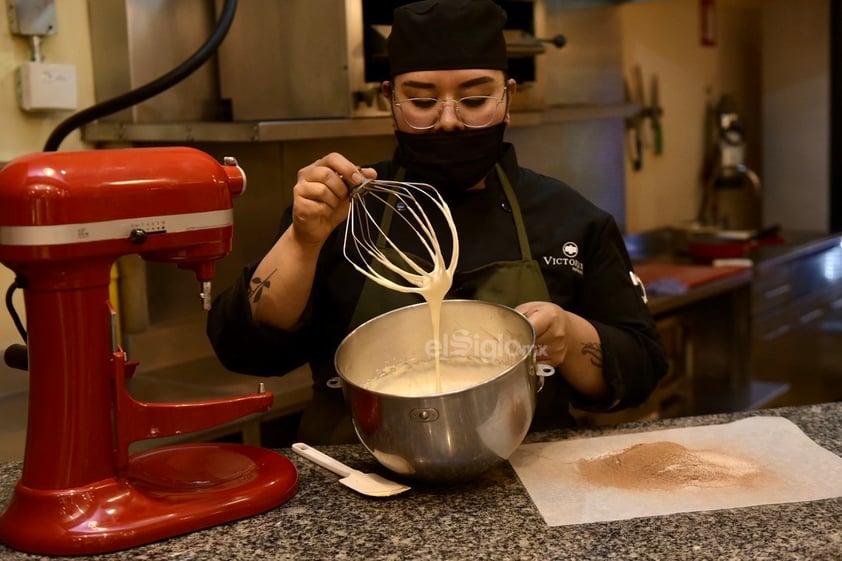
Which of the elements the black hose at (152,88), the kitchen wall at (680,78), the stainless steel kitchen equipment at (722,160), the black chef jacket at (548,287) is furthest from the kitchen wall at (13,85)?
the stainless steel kitchen equipment at (722,160)

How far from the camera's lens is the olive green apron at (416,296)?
149 cm

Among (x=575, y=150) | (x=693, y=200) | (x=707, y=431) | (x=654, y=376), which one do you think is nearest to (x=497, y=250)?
(x=654, y=376)

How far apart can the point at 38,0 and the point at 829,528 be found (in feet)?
6.22

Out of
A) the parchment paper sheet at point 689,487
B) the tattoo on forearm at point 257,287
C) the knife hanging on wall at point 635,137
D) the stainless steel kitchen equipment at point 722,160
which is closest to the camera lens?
the parchment paper sheet at point 689,487

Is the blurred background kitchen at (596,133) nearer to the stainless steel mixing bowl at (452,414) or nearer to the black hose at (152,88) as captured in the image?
the black hose at (152,88)

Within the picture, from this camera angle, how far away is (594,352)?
56.4 inches

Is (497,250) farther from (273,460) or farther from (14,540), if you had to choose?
(14,540)

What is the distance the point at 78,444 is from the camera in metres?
1.06

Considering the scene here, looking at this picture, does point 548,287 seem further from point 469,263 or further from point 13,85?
point 13,85

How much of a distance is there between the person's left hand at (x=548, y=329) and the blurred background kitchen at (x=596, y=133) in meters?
0.97

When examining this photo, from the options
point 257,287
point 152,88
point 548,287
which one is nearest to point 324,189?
point 257,287

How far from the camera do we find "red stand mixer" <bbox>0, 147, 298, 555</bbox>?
100 cm

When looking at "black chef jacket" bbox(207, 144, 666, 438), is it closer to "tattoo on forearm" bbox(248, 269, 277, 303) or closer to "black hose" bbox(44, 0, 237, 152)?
"tattoo on forearm" bbox(248, 269, 277, 303)

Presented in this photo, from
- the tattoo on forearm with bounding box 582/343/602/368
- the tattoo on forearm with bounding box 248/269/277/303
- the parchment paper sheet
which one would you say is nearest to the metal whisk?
the tattoo on forearm with bounding box 248/269/277/303
